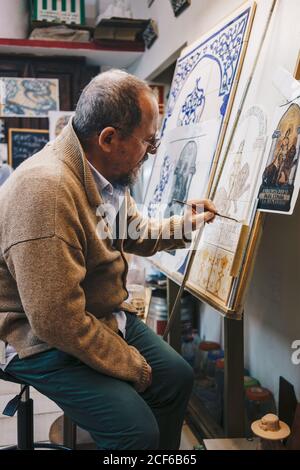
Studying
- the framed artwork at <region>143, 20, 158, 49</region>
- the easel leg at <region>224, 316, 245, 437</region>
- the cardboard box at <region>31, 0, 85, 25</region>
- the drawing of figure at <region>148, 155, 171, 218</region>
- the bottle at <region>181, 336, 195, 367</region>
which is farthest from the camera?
the cardboard box at <region>31, 0, 85, 25</region>

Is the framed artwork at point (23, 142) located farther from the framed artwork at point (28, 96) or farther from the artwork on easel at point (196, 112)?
the artwork on easel at point (196, 112)

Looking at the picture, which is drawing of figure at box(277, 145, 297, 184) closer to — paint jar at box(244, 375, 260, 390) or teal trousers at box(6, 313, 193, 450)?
teal trousers at box(6, 313, 193, 450)

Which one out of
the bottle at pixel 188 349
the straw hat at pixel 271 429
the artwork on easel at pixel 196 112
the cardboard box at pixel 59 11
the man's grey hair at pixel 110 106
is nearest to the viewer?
the man's grey hair at pixel 110 106

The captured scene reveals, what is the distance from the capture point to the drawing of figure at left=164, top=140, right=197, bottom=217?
72.0 inches

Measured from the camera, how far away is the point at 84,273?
1093mm

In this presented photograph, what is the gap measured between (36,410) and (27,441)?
34.0 inches

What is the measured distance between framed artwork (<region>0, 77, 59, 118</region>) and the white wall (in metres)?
1.58

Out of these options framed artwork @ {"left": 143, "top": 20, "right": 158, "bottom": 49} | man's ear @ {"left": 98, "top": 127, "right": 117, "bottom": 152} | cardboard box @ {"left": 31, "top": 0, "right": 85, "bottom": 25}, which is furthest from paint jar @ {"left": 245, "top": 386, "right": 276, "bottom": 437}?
cardboard box @ {"left": 31, "top": 0, "right": 85, "bottom": 25}

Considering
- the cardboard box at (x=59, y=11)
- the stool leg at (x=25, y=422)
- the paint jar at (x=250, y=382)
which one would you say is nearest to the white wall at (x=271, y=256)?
the paint jar at (x=250, y=382)

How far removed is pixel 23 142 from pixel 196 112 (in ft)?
7.77

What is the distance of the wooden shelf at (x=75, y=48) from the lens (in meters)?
3.50

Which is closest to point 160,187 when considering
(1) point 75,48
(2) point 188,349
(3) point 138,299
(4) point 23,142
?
(3) point 138,299

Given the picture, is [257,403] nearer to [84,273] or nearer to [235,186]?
[235,186]

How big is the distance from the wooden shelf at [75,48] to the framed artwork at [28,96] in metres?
0.23
